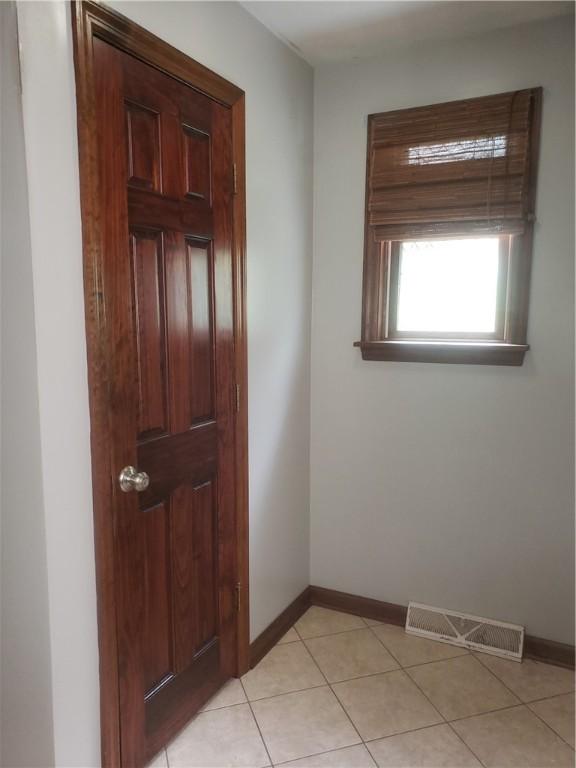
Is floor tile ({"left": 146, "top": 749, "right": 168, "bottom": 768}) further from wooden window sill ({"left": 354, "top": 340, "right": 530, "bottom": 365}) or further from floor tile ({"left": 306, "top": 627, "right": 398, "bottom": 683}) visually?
wooden window sill ({"left": 354, "top": 340, "right": 530, "bottom": 365})

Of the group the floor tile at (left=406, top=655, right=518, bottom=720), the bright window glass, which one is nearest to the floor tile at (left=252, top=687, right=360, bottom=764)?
the floor tile at (left=406, top=655, right=518, bottom=720)

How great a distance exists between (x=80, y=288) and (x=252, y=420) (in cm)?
94

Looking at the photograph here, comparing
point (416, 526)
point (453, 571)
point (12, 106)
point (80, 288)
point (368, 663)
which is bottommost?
point (368, 663)

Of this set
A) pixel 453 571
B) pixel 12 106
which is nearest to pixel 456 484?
pixel 453 571

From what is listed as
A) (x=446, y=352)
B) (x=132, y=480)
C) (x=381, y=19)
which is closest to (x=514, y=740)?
(x=446, y=352)

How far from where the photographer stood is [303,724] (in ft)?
6.08

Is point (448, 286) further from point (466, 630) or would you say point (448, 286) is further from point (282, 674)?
point (282, 674)

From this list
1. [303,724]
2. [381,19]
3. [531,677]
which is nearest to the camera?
[303,724]

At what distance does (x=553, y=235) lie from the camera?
204 cm

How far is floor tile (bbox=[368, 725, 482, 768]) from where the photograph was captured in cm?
169

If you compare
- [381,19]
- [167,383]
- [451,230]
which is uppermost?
[381,19]

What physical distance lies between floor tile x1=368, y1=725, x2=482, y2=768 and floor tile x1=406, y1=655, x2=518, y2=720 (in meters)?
0.11

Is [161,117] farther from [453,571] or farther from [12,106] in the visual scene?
[453,571]

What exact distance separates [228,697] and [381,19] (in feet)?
8.48
